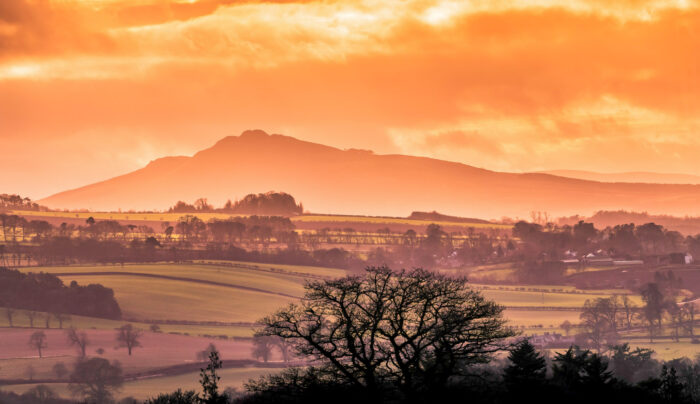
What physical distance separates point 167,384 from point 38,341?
38549 millimetres

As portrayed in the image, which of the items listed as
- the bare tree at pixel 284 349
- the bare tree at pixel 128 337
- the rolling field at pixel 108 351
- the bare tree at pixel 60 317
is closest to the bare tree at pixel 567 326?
the bare tree at pixel 284 349

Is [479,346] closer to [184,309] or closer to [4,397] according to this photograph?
[4,397]

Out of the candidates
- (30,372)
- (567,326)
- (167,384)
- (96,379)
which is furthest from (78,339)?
(567,326)

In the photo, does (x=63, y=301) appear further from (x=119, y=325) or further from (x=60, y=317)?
Answer: (x=119, y=325)

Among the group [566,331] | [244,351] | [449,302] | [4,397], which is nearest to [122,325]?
[244,351]

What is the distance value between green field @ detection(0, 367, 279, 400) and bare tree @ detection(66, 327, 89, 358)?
64.1 ft

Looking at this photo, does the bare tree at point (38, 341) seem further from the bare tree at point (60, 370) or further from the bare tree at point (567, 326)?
the bare tree at point (567, 326)

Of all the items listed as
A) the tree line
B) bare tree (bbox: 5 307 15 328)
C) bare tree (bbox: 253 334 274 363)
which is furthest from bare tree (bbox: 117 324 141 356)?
bare tree (bbox: 5 307 15 328)

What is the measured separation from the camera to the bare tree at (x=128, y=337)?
6442 inches

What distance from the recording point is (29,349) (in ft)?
534

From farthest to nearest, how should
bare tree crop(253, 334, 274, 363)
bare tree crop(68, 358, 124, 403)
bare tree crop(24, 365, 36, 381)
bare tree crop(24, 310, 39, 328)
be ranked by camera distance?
bare tree crop(24, 310, 39, 328) → bare tree crop(253, 334, 274, 363) → bare tree crop(24, 365, 36, 381) → bare tree crop(68, 358, 124, 403)

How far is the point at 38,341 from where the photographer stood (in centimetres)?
16512

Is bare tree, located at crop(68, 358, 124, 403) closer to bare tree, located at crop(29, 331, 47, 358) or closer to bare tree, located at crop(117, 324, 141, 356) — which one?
bare tree, located at crop(117, 324, 141, 356)

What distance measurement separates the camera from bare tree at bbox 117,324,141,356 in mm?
163625
